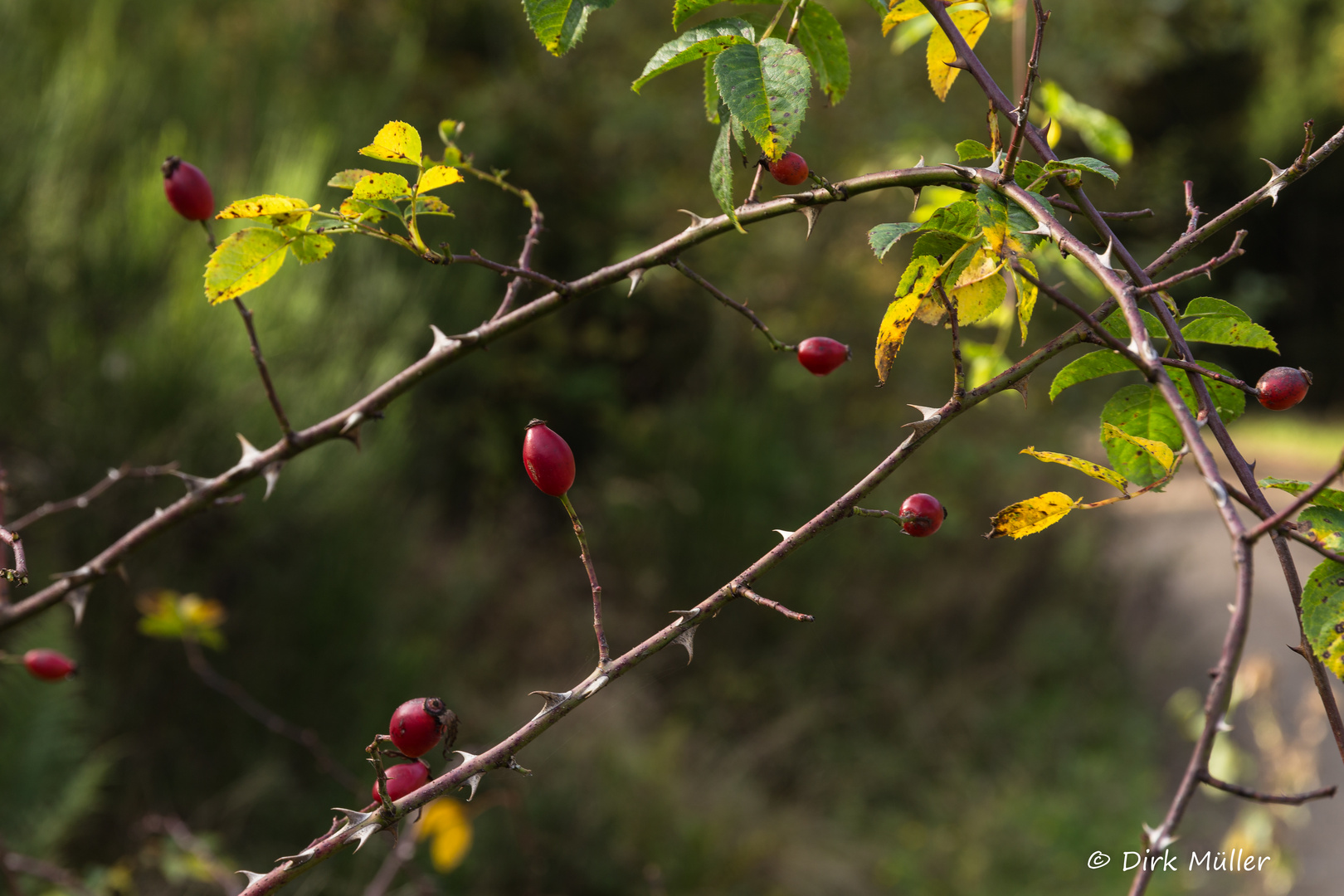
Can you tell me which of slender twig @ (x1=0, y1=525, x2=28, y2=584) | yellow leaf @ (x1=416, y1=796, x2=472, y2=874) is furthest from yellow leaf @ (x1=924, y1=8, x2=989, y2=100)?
yellow leaf @ (x1=416, y1=796, x2=472, y2=874)

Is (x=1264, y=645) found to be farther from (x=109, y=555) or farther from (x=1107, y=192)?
(x=109, y=555)

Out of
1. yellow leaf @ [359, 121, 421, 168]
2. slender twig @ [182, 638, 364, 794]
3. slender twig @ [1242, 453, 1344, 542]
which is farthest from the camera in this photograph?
slender twig @ [182, 638, 364, 794]

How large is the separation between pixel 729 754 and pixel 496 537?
1407mm

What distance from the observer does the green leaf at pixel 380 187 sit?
556 mm

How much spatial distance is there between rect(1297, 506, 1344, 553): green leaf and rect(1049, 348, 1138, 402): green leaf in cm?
12

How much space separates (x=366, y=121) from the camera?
12.1 feet

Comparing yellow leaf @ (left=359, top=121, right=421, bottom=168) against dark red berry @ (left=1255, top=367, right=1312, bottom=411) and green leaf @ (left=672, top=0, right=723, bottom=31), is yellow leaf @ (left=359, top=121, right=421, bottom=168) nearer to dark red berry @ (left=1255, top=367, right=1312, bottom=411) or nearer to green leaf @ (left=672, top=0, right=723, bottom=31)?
green leaf @ (left=672, top=0, right=723, bottom=31)

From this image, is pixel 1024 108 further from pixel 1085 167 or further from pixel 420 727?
pixel 420 727

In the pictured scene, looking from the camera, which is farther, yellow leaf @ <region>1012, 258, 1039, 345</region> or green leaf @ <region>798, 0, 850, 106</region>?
green leaf @ <region>798, 0, 850, 106</region>

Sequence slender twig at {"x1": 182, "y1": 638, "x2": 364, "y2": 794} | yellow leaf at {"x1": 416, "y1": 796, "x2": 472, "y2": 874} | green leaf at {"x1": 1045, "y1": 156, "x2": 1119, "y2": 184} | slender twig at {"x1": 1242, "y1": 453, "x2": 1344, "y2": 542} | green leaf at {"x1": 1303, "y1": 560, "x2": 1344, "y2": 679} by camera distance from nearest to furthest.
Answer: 1. slender twig at {"x1": 1242, "y1": 453, "x2": 1344, "y2": 542}
2. green leaf at {"x1": 1303, "y1": 560, "x2": 1344, "y2": 679}
3. green leaf at {"x1": 1045, "y1": 156, "x2": 1119, "y2": 184}
4. slender twig at {"x1": 182, "y1": 638, "x2": 364, "y2": 794}
5. yellow leaf at {"x1": 416, "y1": 796, "x2": 472, "y2": 874}

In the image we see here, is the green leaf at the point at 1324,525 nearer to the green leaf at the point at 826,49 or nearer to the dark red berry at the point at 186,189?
the green leaf at the point at 826,49

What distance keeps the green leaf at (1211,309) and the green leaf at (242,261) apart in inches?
20.7

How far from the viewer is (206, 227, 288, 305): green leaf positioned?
54 cm

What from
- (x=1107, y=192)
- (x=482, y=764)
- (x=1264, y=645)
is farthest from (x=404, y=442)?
(x=1264, y=645)
